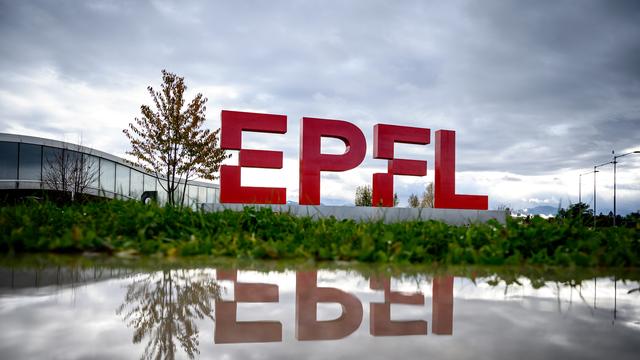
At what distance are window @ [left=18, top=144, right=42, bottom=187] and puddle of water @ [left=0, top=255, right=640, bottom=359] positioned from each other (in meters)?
32.4

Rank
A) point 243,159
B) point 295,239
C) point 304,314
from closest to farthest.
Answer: point 304,314 → point 295,239 → point 243,159

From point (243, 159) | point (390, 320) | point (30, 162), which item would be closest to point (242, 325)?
point (390, 320)

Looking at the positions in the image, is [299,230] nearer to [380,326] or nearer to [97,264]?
[97,264]

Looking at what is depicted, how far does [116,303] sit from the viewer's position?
2.68 metres

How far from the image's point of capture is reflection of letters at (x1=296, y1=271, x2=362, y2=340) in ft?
7.31

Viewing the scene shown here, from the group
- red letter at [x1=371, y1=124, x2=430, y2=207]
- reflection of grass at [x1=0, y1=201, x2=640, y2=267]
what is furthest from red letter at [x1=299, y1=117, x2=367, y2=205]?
reflection of grass at [x1=0, y1=201, x2=640, y2=267]

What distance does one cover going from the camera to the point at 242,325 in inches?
91.5

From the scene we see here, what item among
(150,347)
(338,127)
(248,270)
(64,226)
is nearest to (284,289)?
(248,270)

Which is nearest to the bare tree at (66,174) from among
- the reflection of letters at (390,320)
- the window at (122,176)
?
the window at (122,176)

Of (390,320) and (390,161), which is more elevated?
(390,161)

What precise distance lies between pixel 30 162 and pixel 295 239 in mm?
32798

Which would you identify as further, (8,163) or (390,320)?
(8,163)

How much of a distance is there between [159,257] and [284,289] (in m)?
1.91

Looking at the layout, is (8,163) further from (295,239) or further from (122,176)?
(295,239)
